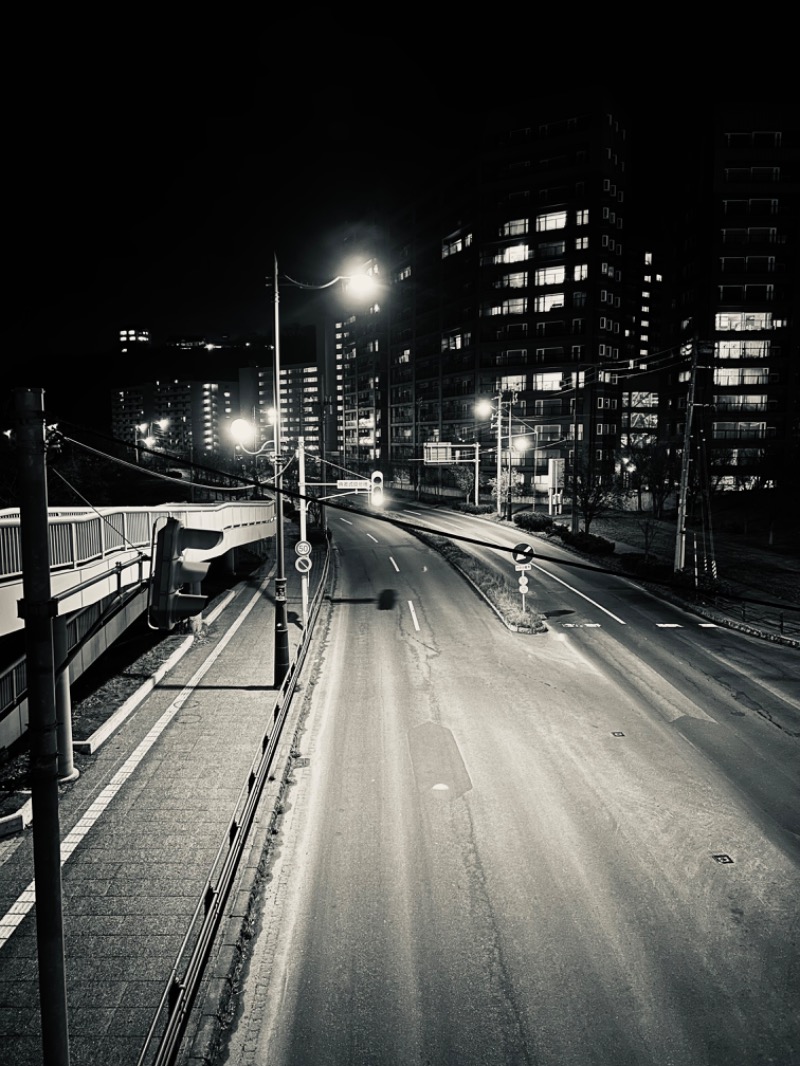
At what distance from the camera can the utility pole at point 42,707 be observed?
4738 mm

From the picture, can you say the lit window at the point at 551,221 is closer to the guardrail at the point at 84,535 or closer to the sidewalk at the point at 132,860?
the guardrail at the point at 84,535

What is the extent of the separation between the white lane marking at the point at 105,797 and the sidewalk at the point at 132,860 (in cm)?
3

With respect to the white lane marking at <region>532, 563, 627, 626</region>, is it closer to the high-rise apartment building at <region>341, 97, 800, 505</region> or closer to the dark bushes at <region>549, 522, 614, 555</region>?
the dark bushes at <region>549, 522, 614, 555</region>

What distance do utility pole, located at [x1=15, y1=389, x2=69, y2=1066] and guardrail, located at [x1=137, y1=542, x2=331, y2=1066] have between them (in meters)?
1.66

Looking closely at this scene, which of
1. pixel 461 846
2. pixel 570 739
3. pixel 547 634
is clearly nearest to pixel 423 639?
pixel 547 634

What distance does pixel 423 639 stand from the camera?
22.9 m

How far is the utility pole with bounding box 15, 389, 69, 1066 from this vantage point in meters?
4.74

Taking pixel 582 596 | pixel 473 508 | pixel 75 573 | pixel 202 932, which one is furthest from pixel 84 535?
pixel 473 508

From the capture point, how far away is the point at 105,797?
38.2ft

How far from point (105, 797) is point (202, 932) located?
16.9 ft

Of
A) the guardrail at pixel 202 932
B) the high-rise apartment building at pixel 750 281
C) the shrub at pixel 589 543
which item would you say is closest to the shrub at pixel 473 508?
the shrub at pixel 589 543

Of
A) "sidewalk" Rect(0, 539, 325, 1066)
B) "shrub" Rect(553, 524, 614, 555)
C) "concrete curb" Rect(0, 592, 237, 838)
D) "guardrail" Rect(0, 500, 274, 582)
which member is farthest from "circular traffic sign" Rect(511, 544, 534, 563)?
"shrub" Rect(553, 524, 614, 555)

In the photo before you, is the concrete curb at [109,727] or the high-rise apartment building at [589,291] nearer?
the concrete curb at [109,727]

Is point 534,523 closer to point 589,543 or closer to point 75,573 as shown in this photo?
point 589,543
